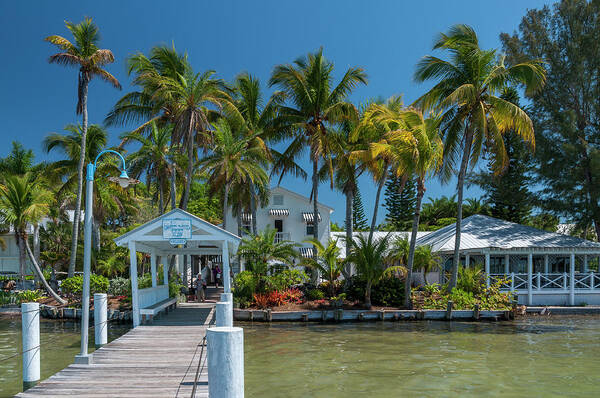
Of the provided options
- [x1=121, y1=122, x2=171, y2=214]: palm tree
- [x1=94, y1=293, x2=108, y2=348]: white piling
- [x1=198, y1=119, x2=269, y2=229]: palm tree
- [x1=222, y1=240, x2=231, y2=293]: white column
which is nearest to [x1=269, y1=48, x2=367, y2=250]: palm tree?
[x1=198, y1=119, x2=269, y2=229]: palm tree

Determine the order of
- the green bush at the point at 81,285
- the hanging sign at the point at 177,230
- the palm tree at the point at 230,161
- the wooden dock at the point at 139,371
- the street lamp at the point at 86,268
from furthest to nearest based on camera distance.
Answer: the palm tree at the point at 230,161, the green bush at the point at 81,285, the hanging sign at the point at 177,230, the street lamp at the point at 86,268, the wooden dock at the point at 139,371

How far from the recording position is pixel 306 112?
27078 millimetres

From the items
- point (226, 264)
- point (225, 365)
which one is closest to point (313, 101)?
point (226, 264)

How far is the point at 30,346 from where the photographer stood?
9.43 m

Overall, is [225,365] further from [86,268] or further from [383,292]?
[383,292]

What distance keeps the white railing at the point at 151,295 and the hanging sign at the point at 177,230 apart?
210 cm

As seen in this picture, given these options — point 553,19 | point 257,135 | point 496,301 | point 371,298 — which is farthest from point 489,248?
point 553,19

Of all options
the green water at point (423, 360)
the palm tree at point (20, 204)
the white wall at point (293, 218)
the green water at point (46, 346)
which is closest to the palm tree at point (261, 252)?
the green water at point (423, 360)

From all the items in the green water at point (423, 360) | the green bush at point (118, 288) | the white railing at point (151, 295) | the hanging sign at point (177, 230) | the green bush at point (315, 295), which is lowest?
the green water at point (423, 360)

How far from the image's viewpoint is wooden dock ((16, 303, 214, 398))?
8.08m

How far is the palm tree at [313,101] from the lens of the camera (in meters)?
26.4

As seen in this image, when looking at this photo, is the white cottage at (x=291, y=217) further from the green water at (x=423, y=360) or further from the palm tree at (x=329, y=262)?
the green water at (x=423, y=360)

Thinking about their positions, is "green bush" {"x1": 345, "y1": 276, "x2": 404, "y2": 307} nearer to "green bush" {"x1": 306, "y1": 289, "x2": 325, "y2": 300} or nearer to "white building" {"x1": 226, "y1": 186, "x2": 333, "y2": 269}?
"green bush" {"x1": 306, "y1": 289, "x2": 325, "y2": 300}

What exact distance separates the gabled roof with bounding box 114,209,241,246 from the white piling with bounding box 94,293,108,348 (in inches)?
88.5
